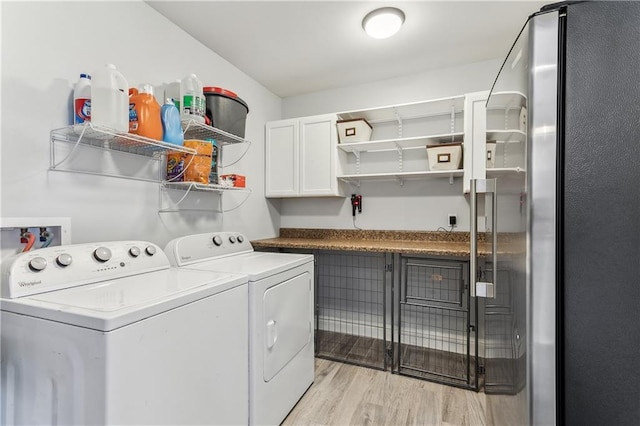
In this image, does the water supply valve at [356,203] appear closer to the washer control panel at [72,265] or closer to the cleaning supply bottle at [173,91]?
the cleaning supply bottle at [173,91]

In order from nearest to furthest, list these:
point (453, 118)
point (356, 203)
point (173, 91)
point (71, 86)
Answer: point (71, 86), point (173, 91), point (453, 118), point (356, 203)

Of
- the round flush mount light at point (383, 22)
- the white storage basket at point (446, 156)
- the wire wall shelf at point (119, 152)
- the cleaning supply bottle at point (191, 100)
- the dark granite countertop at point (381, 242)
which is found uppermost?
the round flush mount light at point (383, 22)

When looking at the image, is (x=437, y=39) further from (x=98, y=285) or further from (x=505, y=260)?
(x=98, y=285)

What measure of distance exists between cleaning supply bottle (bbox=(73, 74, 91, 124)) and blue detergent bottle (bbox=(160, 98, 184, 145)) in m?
0.33

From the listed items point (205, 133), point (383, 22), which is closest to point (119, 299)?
point (205, 133)

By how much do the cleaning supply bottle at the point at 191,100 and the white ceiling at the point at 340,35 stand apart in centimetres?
52

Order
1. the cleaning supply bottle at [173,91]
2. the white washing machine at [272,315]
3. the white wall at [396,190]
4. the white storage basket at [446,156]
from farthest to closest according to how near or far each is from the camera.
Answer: the white wall at [396,190], the white storage basket at [446,156], the cleaning supply bottle at [173,91], the white washing machine at [272,315]

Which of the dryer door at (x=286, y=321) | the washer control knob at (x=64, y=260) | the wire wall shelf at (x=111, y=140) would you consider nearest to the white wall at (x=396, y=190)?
the dryer door at (x=286, y=321)

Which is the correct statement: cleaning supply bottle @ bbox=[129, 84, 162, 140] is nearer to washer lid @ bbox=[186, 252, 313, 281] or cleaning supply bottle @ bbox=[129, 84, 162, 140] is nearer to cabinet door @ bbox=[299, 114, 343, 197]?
washer lid @ bbox=[186, 252, 313, 281]

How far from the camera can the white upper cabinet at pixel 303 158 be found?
282 centimetres

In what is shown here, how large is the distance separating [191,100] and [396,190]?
6.32ft

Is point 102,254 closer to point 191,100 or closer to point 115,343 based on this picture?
point 115,343

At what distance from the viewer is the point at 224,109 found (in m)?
2.05

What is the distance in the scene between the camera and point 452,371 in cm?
229
